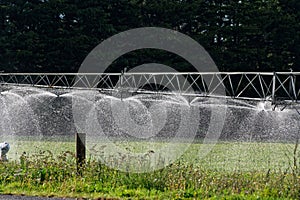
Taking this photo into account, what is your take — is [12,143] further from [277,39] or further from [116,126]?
[277,39]

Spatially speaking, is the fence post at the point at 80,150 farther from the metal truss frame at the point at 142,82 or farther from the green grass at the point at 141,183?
the metal truss frame at the point at 142,82

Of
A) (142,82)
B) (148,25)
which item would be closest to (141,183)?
(142,82)

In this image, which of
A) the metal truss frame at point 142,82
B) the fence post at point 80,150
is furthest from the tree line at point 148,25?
the fence post at point 80,150

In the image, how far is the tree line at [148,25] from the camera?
28.7 metres

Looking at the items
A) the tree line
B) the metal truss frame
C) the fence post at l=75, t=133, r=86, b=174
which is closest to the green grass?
the fence post at l=75, t=133, r=86, b=174

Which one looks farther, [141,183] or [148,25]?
[148,25]

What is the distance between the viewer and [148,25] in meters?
31.2

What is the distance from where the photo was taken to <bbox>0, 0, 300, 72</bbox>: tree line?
1128 inches

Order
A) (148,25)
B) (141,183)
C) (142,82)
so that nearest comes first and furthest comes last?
(141,183) → (142,82) → (148,25)

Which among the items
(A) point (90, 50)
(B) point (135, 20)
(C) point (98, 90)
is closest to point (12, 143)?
(C) point (98, 90)

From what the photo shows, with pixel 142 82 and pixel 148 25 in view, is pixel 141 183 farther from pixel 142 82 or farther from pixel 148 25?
pixel 148 25

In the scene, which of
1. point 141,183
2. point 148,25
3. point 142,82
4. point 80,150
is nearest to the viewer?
point 141,183

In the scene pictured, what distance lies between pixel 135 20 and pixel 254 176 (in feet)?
75.6

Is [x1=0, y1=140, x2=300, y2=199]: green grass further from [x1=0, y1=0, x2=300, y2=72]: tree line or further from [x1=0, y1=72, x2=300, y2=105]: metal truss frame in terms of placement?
[x1=0, y1=0, x2=300, y2=72]: tree line
